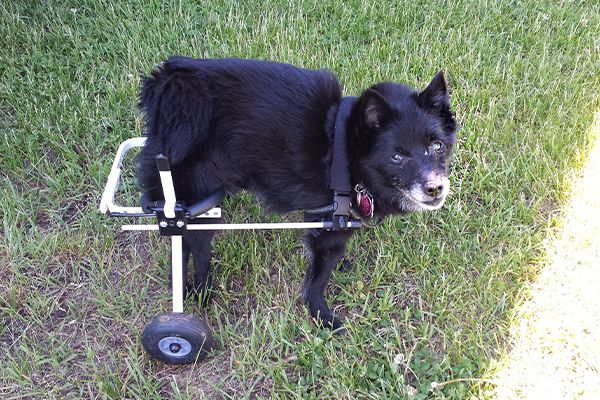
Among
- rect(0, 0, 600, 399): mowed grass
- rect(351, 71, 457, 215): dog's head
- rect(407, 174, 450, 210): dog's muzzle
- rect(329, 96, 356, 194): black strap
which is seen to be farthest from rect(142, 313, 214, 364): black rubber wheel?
rect(407, 174, 450, 210): dog's muzzle

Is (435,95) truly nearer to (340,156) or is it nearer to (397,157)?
(397,157)

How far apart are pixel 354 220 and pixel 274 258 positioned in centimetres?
72

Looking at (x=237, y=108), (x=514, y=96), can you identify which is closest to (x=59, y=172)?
(x=237, y=108)

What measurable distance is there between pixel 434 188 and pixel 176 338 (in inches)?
48.8

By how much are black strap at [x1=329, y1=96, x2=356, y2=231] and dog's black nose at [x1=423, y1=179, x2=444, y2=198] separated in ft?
1.11

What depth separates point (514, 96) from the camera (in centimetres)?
349

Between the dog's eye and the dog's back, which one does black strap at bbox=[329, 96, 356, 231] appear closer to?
the dog's back

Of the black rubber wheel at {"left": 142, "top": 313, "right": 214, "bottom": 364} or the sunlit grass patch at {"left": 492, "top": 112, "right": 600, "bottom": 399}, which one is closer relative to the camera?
the black rubber wheel at {"left": 142, "top": 313, "right": 214, "bottom": 364}

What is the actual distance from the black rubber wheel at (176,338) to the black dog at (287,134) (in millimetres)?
393

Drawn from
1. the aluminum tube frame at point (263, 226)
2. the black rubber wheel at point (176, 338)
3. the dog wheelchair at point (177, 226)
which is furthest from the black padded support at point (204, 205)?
the black rubber wheel at point (176, 338)

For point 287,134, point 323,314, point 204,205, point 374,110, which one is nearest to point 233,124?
point 287,134

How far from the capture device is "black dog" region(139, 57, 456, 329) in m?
Answer: 2.03

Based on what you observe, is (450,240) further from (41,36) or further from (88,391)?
(41,36)

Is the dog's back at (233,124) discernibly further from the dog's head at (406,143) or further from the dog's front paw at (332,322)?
the dog's front paw at (332,322)
